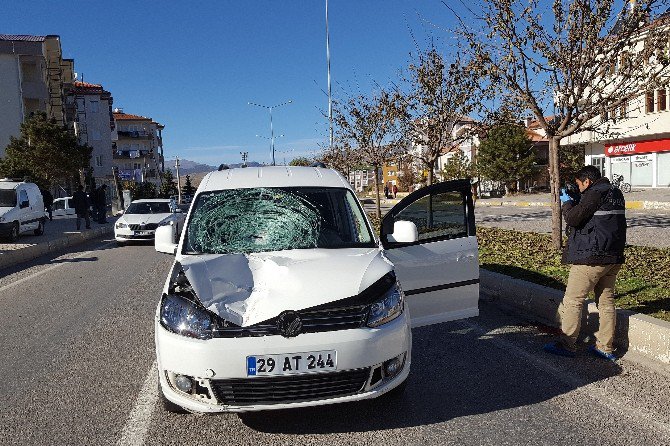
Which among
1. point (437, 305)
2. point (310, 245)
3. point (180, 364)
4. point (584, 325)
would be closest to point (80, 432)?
point (180, 364)

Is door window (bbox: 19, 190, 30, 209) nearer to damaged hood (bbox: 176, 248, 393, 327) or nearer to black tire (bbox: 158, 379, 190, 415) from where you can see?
damaged hood (bbox: 176, 248, 393, 327)

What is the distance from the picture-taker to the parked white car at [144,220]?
55.6ft

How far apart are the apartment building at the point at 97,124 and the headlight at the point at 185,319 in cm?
8095

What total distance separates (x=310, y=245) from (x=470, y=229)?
1565 millimetres

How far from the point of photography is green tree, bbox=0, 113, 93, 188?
128 ft

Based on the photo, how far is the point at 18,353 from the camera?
5.52 m

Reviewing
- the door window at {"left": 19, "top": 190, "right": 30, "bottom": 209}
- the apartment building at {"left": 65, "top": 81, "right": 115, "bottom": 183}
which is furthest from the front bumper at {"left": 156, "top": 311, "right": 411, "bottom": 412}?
the apartment building at {"left": 65, "top": 81, "right": 115, "bottom": 183}

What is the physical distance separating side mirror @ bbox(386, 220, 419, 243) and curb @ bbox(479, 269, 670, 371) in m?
2.14

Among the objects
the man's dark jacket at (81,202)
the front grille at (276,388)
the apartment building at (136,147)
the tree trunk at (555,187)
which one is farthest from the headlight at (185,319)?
the apartment building at (136,147)

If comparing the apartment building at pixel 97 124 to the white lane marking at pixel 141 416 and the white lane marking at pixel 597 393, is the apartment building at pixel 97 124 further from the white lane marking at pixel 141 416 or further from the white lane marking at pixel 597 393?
the white lane marking at pixel 597 393

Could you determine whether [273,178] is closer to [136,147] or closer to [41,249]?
[41,249]

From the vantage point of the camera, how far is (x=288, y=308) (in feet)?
11.1

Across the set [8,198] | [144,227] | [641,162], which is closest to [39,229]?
[8,198]

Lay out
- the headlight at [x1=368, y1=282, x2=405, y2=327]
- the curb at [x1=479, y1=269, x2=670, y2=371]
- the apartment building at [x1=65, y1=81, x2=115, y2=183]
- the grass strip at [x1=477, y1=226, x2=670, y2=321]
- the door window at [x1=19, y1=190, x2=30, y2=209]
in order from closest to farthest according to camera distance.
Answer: the headlight at [x1=368, y1=282, x2=405, y2=327] → the curb at [x1=479, y1=269, x2=670, y2=371] → the grass strip at [x1=477, y1=226, x2=670, y2=321] → the door window at [x1=19, y1=190, x2=30, y2=209] → the apartment building at [x1=65, y1=81, x2=115, y2=183]
